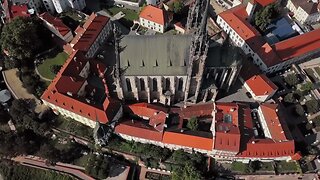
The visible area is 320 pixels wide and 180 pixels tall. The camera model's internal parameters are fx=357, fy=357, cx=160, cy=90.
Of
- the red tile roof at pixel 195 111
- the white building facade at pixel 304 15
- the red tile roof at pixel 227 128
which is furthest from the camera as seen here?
the white building facade at pixel 304 15

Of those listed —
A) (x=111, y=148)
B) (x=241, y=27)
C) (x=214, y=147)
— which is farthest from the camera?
(x=241, y=27)

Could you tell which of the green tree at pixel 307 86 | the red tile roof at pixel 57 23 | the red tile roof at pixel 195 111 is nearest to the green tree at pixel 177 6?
the red tile roof at pixel 57 23

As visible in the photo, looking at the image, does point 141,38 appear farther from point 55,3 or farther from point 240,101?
point 55,3

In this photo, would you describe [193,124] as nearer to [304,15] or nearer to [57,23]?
[57,23]

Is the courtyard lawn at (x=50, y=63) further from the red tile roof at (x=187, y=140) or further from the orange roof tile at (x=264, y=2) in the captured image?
the orange roof tile at (x=264, y=2)

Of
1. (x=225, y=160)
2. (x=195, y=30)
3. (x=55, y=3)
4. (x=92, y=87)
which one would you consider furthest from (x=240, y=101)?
(x=55, y=3)

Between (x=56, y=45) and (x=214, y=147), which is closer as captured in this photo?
(x=214, y=147)

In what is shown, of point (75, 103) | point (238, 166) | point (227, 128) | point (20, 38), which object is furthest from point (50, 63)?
point (238, 166)
